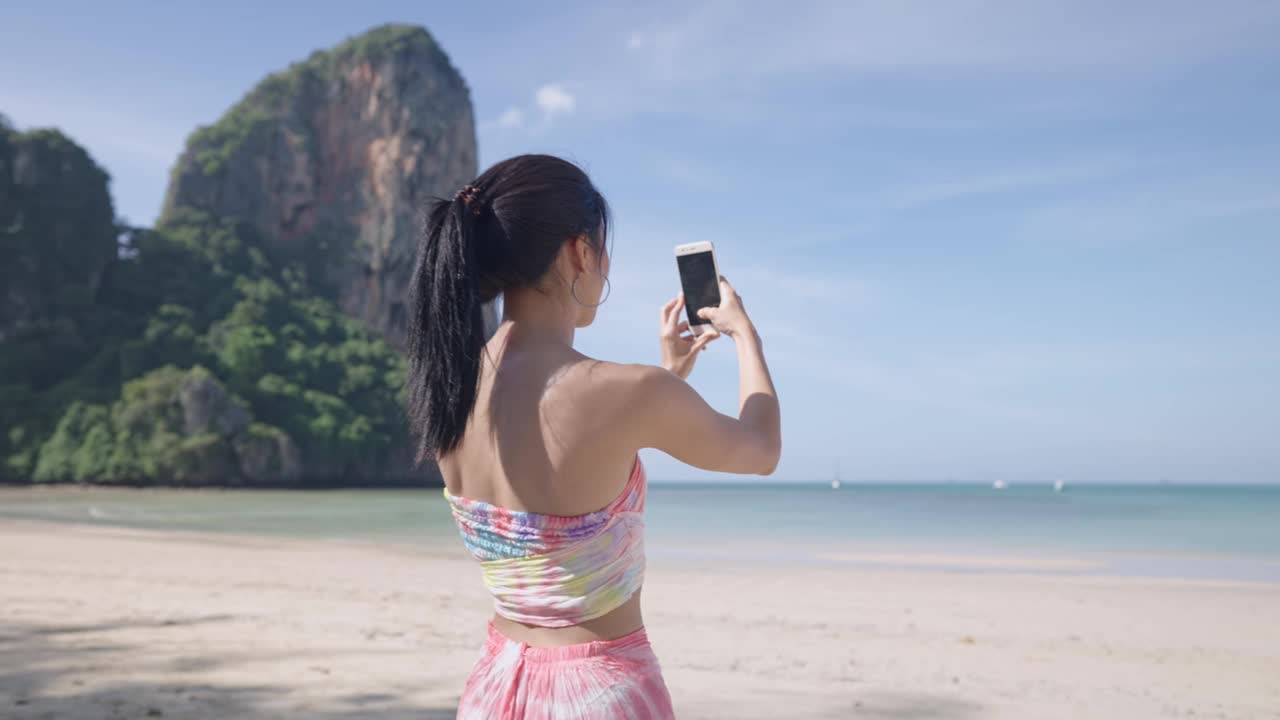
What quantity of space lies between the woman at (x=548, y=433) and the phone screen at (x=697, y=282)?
0.24 meters

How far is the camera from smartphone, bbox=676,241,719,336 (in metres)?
1.63

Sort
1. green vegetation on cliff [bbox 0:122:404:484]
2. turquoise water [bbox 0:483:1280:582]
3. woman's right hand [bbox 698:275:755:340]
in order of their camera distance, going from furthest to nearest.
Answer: green vegetation on cliff [bbox 0:122:404:484]
turquoise water [bbox 0:483:1280:582]
woman's right hand [bbox 698:275:755:340]

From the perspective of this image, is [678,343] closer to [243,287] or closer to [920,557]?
[920,557]

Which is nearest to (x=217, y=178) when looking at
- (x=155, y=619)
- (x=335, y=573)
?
(x=335, y=573)

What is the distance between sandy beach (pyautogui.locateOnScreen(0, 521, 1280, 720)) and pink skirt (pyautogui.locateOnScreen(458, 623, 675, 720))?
10.9 feet

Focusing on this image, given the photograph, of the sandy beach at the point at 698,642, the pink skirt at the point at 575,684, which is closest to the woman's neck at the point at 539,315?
the pink skirt at the point at 575,684

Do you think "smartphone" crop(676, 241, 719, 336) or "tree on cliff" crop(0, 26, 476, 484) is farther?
"tree on cliff" crop(0, 26, 476, 484)

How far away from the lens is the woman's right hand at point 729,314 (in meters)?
1.53

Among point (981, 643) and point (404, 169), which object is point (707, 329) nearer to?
point (981, 643)

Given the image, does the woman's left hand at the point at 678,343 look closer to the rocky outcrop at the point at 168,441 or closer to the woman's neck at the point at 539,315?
the woman's neck at the point at 539,315

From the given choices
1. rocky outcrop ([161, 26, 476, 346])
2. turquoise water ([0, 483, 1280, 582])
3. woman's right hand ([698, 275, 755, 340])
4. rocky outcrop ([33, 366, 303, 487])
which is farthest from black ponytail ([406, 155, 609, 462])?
rocky outcrop ([161, 26, 476, 346])

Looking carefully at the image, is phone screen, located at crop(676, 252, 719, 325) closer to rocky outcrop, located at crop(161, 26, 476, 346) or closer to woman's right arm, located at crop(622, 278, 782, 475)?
woman's right arm, located at crop(622, 278, 782, 475)

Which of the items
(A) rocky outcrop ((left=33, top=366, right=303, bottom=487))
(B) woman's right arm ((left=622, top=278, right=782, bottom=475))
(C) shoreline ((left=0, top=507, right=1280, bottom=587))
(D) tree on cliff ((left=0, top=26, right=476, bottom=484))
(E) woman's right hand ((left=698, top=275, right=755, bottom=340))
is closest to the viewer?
(B) woman's right arm ((left=622, top=278, right=782, bottom=475))

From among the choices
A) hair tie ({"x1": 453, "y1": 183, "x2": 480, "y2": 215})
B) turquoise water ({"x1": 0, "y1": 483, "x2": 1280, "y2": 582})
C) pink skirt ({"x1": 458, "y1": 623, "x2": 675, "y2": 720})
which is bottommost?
turquoise water ({"x1": 0, "y1": 483, "x2": 1280, "y2": 582})
